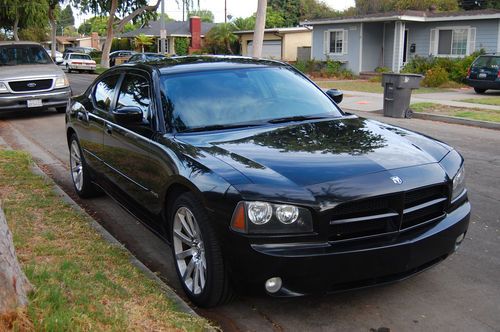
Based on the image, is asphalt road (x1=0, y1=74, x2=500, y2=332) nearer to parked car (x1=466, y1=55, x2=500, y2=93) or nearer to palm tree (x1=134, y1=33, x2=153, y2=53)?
parked car (x1=466, y1=55, x2=500, y2=93)

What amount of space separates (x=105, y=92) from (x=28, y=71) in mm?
8898

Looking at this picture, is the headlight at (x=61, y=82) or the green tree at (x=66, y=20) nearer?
the headlight at (x=61, y=82)

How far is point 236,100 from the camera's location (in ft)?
15.5

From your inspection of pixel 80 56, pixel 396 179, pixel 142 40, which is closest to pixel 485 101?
pixel 396 179

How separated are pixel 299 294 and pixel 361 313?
2.07 feet

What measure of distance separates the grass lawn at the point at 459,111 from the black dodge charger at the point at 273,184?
386 inches

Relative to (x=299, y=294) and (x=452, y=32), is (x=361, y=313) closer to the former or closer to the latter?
(x=299, y=294)

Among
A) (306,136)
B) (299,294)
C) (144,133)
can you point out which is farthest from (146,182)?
(299,294)

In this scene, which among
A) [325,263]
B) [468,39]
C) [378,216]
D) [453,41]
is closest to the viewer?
[325,263]

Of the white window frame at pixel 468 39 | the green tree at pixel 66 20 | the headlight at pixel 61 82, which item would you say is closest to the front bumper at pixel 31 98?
the headlight at pixel 61 82

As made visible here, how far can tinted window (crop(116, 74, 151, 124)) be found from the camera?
4.75 meters

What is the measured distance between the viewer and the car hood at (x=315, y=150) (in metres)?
3.43

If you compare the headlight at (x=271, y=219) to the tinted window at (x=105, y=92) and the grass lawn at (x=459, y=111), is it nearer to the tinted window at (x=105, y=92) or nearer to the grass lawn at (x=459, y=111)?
the tinted window at (x=105, y=92)

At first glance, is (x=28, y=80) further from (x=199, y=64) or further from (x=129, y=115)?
(x=129, y=115)
